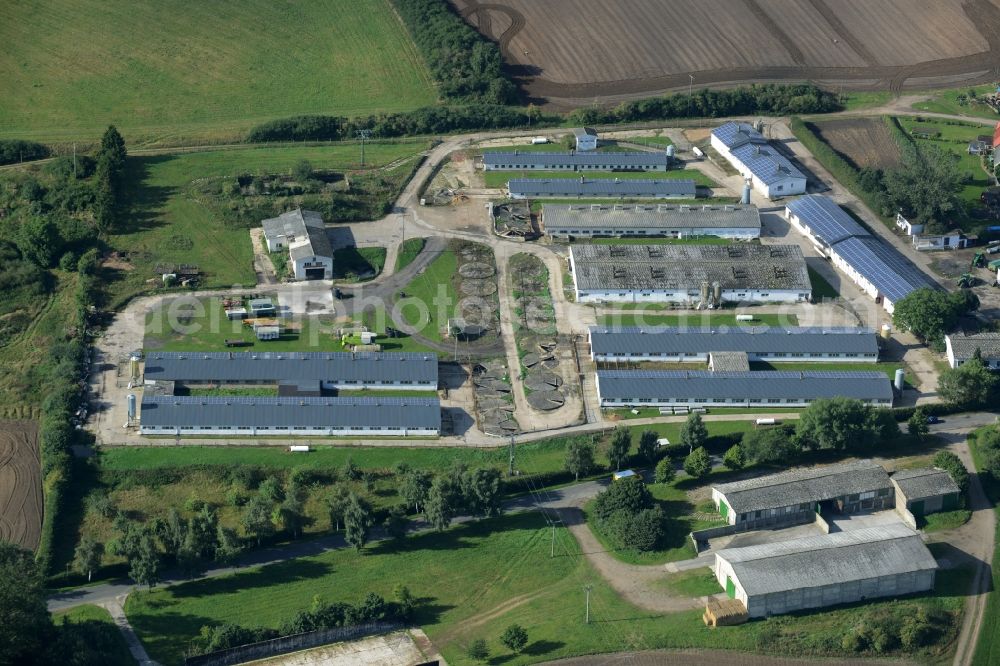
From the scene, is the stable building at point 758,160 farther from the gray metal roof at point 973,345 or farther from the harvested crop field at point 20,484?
the harvested crop field at point 20,484

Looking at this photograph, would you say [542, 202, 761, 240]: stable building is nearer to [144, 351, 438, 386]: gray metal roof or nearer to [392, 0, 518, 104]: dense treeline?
[144, 351, 438, 386]: gray metal roof

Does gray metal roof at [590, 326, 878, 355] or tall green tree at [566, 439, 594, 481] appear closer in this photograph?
tall green tree at [566, 439, 594, 481]

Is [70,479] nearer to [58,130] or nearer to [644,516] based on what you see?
[644,516]

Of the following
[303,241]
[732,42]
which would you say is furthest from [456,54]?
[303,241]

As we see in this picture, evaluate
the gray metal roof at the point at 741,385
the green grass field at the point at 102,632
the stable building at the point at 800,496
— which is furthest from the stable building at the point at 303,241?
the stable building at the point at 800,496

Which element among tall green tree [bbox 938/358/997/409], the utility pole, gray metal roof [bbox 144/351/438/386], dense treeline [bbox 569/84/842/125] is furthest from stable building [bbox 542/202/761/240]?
tall green tree [bbox 938/358/997/409]

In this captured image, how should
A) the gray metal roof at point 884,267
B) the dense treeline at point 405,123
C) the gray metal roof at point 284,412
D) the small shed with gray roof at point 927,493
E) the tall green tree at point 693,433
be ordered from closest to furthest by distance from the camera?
the small shed with gray roof at point 927,493 < the tall green tree at point 693,433 < the gray metal roof at point 284,412 < the gray metal roof at point 884,267 < the dense treeline at point 405,123

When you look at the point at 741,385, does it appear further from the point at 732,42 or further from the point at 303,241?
the point at 732,42
